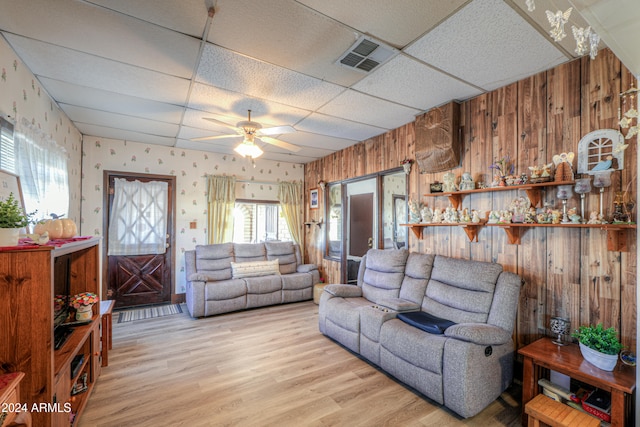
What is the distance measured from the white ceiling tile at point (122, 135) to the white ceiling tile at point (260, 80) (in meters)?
2.32

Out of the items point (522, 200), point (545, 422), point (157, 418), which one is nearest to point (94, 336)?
point (157, 418)

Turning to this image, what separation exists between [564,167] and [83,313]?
13.0ft

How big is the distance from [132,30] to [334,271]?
4.26 meters

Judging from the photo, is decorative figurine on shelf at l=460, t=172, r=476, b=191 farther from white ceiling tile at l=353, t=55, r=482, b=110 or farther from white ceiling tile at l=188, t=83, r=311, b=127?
white ceiling tile at l=188, t=83, r=311, b=127

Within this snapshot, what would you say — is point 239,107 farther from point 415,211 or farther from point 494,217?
point 494,217

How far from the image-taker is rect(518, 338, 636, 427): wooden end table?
5.33ft

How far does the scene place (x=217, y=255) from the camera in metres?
4.69

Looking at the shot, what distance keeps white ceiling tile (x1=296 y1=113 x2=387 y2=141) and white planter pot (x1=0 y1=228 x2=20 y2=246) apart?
2786 mm

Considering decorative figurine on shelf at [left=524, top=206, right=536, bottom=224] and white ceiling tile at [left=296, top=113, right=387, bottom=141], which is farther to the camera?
white ceiling tile at [left=296, top=113, right=387, bottom=141]

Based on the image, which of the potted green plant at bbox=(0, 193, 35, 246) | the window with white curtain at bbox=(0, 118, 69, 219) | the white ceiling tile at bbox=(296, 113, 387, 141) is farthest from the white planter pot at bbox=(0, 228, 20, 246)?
the white ceiling tile at bbox=(296, 113, 387, 141)

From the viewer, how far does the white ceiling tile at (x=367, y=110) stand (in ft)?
9.68

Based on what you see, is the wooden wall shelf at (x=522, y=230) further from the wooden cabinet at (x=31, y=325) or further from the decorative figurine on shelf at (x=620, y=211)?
the wooden cabinet at (x=31, y=325)

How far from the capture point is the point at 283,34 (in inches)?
75.5

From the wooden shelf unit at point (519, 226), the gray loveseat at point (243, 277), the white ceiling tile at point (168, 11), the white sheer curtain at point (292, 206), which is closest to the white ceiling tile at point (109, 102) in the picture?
the white ceiling tile at point (168, 11)
